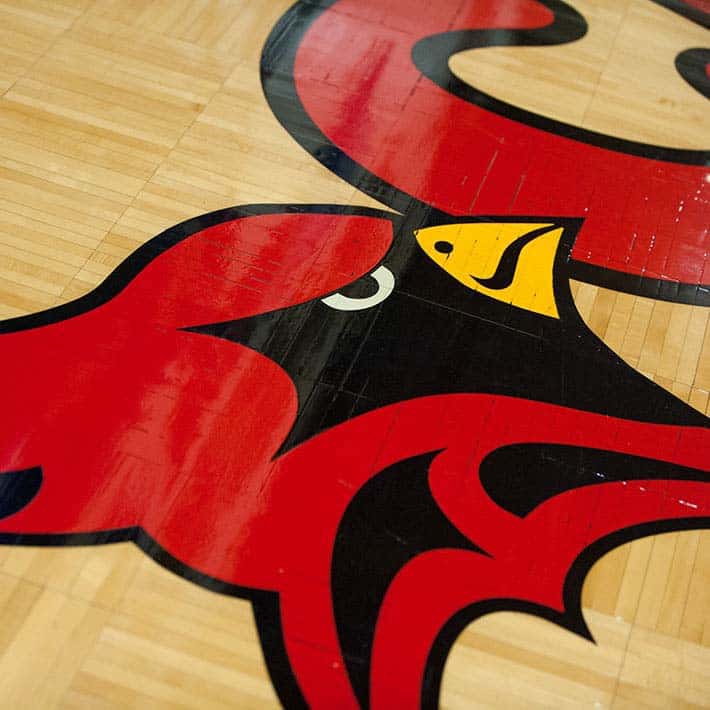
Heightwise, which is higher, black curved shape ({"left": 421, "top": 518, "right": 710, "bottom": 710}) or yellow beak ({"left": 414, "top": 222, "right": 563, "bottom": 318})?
yellow beak ({"left": 414, "top": 222, "right": 563, "bottom": 318})

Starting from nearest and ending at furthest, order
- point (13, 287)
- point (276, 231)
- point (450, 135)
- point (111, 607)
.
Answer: point (111, 607), point (13, 287), point (276, 231), point (450, 135)

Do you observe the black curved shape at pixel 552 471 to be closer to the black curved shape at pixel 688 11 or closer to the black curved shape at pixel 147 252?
the black curved shape at pixel 147 252

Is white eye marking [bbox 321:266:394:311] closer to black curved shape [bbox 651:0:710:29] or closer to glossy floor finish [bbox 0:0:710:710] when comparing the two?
glossy floor finish [bbox 0:0:710:710]

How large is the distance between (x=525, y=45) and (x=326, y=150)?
118 cm

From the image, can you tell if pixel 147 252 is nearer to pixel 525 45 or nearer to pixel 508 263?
pixel 508 263

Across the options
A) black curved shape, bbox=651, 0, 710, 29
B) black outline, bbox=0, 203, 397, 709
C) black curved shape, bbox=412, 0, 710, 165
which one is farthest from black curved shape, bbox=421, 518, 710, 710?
black curved shape, bbox=651, 0, 710, 29

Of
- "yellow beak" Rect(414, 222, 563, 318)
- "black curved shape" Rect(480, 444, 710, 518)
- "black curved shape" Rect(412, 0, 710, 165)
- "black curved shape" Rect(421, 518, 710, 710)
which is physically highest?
"black curved shape" Rect(412, 0, 710, 165)

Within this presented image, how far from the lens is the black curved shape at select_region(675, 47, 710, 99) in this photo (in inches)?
161

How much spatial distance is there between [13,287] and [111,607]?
1172mm

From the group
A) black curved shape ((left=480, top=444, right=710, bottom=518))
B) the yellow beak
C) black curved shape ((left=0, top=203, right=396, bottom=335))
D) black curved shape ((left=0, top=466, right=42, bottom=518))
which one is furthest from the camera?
the yellow beak

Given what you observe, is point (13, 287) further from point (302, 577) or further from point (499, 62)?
point (499, 62)

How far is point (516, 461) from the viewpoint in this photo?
2.79 m

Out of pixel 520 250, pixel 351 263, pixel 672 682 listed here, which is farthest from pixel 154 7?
pixel 672 682

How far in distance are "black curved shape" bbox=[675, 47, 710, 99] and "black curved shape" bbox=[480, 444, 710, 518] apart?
198 centimetres
